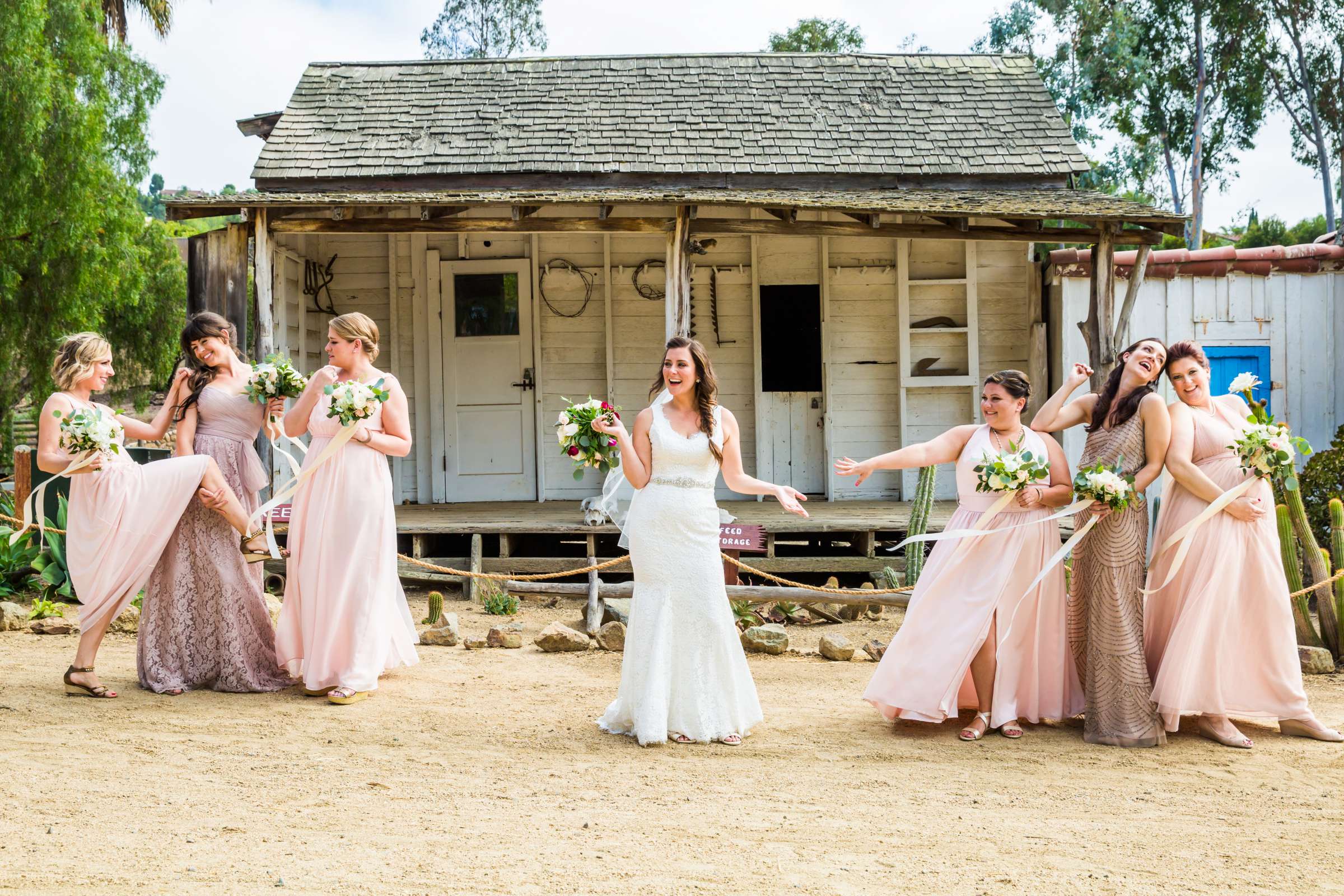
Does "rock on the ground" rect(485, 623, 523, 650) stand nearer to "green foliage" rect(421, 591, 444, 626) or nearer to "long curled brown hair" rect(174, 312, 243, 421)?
"green foliage" rect(421, 591, 444, 626)

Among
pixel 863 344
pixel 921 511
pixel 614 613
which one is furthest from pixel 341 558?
pixel 863 344

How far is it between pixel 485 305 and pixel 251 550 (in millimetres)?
6521

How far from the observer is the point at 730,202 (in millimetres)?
9781

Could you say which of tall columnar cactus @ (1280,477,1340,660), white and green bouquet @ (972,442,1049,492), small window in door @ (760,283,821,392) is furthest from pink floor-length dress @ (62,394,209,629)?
small window in door @ (760,283,821,392)

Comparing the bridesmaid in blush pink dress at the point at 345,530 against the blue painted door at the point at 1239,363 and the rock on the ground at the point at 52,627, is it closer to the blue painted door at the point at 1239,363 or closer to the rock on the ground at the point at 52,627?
Answer: the rock on the ground at the point at 52,627

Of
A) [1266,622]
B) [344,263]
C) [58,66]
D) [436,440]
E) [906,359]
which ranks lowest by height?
[1266,622]

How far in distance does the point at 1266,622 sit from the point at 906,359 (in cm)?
690

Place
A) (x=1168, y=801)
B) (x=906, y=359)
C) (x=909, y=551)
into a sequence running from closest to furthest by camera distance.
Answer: (x=1168, y=801) < (x=909, y=551) < (x=906, y=359)

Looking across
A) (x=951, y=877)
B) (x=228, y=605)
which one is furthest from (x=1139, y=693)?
(x=228, y=605)

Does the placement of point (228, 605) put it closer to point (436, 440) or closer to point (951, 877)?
point (951, 877)

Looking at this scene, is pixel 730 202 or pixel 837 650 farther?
pixel 730 202

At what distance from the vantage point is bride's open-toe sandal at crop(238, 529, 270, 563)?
20.2 ft

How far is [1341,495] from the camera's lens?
10031 mm

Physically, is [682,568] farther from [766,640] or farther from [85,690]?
[85,690]
